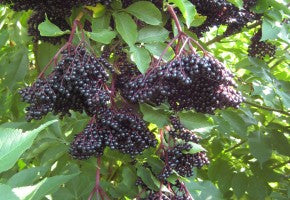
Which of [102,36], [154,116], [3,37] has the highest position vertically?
[102,36]

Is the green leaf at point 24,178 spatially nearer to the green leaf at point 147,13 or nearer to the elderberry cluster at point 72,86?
the elderberry cluster at point 72,86

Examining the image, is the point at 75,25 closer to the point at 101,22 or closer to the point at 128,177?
the point at 101,22

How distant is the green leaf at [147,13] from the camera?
1.94m

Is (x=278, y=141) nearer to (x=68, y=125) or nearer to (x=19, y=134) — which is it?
(x=68, y=125)

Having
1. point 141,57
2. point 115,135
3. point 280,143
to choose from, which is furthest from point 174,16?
point 280,143

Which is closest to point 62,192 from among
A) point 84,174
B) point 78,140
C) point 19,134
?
point 84,174

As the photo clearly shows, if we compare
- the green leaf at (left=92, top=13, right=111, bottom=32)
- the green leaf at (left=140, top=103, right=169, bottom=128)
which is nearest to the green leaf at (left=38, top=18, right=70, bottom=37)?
the green leaf at (left=92, top=13, right=111, bottom=32)

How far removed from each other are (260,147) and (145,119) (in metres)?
1.32

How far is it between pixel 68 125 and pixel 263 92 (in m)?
1.15

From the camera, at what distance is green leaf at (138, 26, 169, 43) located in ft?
6.34

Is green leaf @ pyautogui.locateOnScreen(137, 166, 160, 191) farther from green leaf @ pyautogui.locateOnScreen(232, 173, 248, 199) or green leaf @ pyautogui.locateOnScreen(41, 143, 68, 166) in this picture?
green leaf @ pyautogui.locateOnScreen(232, 173, 248, 199)

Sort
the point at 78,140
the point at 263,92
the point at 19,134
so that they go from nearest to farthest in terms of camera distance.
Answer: the point at 19,134, the point at 78,140, the point at 263,92

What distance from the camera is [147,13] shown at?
6.42 feet

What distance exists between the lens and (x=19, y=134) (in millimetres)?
976
